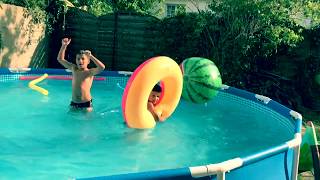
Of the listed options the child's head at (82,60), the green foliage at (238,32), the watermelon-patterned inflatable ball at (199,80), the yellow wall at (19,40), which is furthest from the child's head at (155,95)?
the yellow wall at (19,40)

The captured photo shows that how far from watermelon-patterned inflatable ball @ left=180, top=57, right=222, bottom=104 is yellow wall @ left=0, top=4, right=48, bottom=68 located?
19.6 ft

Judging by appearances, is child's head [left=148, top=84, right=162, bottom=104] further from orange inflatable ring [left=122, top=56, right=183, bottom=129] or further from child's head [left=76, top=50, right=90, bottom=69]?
child's head [left=76, top=50, right=90, bottom=69]

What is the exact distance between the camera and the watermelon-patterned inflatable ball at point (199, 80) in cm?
794

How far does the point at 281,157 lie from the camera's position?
178 inches

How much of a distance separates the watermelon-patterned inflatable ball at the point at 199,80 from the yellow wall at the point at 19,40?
5960 mm

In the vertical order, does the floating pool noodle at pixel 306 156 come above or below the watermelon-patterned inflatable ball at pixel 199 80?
below

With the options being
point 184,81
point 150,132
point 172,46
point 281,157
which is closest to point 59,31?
point 172,46

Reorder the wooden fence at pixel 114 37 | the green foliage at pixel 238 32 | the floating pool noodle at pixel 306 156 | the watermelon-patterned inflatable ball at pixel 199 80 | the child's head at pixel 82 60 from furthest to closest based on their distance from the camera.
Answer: the wooden fence at pixel 114 37
the green foliage at pixel 238 32
the watermelon-patterned inflatable ball at pixel 199 80
the child's head at pixel 82 60
the floating pool noodle at pixel 306 156

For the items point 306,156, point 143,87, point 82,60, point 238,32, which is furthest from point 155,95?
point 238,32

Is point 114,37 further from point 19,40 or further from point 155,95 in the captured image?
point 155,95

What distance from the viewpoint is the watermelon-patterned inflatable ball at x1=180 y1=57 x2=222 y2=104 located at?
7941 millimetres

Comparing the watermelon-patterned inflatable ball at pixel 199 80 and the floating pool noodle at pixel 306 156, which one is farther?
the watermelon-patterned inflatable ball at pixel 199 80

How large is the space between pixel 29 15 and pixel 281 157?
397 inches

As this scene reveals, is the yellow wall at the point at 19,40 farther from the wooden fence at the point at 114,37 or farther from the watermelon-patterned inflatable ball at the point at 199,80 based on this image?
the watermelon-patterned inflatable ball at the point at 199,80
